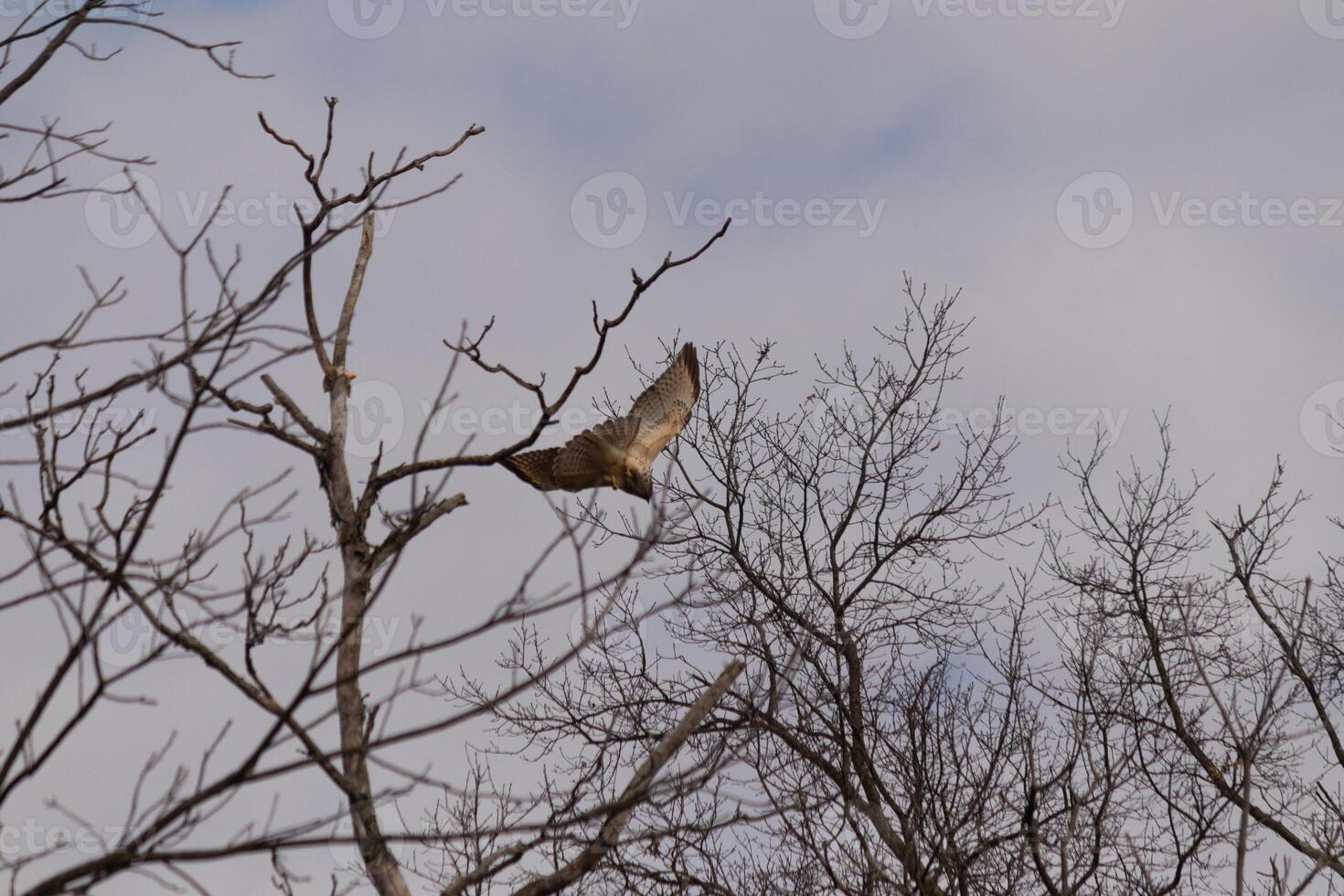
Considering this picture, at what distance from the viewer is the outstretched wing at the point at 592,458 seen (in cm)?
632

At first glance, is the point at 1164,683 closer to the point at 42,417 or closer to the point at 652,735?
the point at 652,735

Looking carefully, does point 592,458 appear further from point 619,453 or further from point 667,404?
point 667,404

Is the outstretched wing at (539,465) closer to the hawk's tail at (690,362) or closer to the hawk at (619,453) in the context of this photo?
the hawk at (619,453)

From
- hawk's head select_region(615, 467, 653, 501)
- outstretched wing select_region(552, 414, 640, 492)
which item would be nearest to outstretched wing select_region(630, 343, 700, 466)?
hawk's head select_region(615, 467, 653, 501)

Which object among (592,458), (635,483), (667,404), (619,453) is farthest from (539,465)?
(667,404)

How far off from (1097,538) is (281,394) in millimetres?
8161

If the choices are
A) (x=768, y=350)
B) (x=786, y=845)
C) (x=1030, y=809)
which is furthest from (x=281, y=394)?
(x=768, y=350)

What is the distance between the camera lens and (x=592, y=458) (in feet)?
21.1

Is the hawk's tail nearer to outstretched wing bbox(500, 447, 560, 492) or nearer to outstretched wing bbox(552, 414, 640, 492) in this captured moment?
outstretched wing bbox(552, 414, 640, 492)

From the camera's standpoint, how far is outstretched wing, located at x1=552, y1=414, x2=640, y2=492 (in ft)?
20.7

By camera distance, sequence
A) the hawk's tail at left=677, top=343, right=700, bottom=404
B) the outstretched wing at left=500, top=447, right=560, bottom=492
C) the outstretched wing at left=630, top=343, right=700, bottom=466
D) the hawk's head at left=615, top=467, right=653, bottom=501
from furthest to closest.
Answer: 1. the hawk's tail at left=677, top=343, right=700, bottom=404
2. the outstretched wing at left=630, top=343, right=700, bottom=466
3. the hawk's head at left=615, top=467, right=653, bottom=501
4. the outstretched wing at left=500, top=447, right=560, bottom=492

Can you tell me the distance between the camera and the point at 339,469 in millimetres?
5039

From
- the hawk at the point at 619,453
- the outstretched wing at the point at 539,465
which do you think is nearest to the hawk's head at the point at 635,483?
the hawk at the point at 619,453

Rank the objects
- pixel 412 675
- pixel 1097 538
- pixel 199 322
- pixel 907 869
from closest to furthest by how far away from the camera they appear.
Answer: pixel 412 675 < pixel 199 322 < pixel 907 869 < pixel 1097 538
